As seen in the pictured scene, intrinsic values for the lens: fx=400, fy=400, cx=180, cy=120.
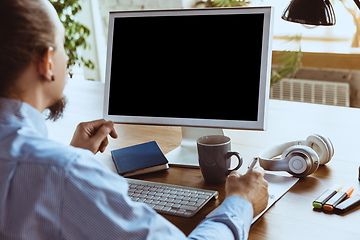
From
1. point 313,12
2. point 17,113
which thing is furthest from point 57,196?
point 313,12

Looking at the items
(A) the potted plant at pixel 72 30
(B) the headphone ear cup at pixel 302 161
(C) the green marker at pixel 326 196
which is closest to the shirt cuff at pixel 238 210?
(C) the green marker at pixel 326 196

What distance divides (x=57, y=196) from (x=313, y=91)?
2.93 m

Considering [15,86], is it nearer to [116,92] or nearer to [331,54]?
[116,92]

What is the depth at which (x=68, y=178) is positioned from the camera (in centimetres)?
56

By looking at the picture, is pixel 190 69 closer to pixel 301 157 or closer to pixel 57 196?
pixel 301 157

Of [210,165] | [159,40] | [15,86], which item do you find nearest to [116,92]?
[159,40]

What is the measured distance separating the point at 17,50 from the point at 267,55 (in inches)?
26.4

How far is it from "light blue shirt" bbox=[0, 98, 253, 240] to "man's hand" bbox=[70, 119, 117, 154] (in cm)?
50

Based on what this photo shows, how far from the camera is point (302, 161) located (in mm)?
1047

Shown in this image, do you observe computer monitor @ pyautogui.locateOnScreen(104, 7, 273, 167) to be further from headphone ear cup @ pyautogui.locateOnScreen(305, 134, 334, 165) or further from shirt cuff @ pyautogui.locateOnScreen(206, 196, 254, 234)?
shirt cuff @ pyautogui.locateOnScreen(206, 196, 254, 234)

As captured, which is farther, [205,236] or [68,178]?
[205,236]

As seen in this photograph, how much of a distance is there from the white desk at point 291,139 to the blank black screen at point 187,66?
0.63ft

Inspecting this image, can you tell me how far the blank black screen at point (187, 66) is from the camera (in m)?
1.09

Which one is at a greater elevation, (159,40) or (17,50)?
(159,40)
